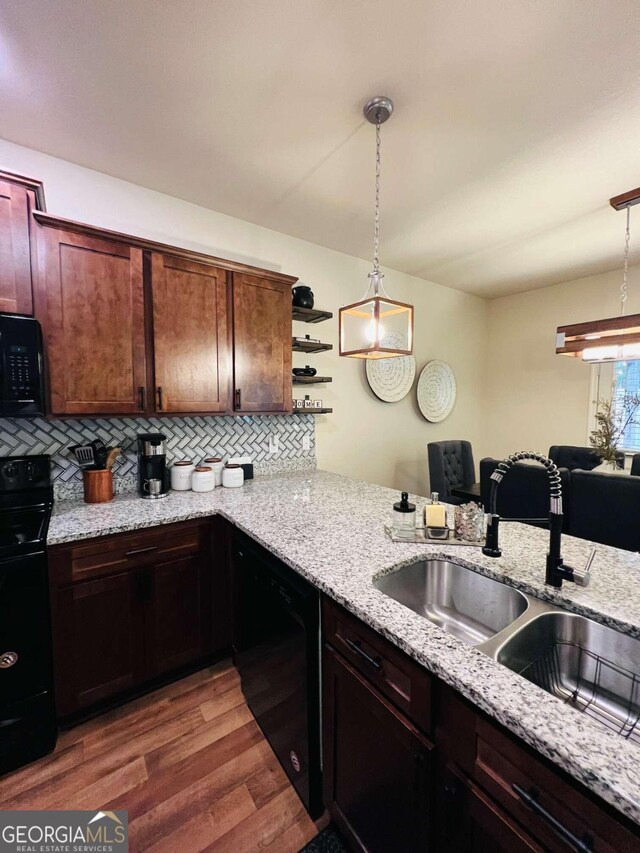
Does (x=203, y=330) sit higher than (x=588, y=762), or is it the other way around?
(x=203, y=330)

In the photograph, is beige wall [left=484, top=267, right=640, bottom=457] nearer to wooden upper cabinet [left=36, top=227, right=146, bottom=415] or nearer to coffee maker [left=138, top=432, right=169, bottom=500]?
coffee maker [left=138, top=432, right=169, bottom=500]

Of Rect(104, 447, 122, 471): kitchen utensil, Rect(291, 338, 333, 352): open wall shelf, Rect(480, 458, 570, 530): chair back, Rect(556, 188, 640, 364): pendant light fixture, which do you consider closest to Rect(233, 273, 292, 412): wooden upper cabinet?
Rect(291, 338, 333, 352): open wall shelf

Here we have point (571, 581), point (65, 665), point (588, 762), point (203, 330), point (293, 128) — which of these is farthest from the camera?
point (203, 330)

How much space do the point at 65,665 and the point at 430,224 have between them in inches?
136

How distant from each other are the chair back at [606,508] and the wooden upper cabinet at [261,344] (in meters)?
1.93

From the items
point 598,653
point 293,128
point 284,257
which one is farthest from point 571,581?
point 284,257

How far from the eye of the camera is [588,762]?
0.58 m

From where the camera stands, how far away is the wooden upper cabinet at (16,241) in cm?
162

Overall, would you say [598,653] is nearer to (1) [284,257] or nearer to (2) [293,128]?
(2) [293,128]

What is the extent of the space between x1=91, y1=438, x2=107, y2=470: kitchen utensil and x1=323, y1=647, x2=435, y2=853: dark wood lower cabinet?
63.3 inches

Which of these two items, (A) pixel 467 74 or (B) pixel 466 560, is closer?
(B) pixel 466 560

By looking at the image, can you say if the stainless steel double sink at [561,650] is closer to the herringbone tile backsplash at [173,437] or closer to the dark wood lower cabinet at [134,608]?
the dark wood lower cabinet at [134,608]

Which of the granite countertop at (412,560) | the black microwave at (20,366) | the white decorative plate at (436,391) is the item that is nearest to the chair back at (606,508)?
the granite countertop at (412,560)

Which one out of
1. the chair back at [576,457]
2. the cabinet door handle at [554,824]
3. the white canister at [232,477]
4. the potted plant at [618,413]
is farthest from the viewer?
the potted plant at [618,413]
